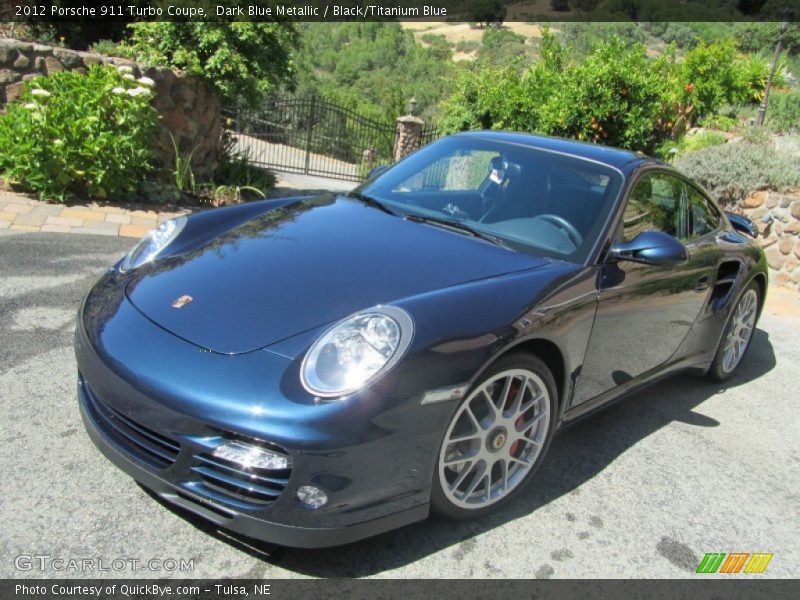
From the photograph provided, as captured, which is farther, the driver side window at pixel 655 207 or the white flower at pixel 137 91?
the white flower at pixel 137 91

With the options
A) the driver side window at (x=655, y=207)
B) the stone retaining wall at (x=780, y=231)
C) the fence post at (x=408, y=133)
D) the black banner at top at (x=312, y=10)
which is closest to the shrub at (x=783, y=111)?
the black banner at top at (x=312, y=10)

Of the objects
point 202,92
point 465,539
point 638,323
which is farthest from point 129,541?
point 202,92

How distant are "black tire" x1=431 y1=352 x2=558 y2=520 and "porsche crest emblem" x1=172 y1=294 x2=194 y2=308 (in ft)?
3.44

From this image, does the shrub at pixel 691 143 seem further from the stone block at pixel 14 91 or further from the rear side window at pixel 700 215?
the stone block at pixel 14 91

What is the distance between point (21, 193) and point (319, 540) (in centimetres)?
620

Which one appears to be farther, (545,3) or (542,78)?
(545,3)

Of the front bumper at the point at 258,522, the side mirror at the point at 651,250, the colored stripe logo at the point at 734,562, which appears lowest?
the colored stripe logo at the point at 734,562

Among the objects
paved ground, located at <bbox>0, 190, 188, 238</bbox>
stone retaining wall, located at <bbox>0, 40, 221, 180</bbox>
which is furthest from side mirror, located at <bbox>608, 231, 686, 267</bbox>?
stone retaining wall, located at <bbox>0, 40, 221, 180</bbox>

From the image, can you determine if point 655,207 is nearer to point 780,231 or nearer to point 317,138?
point 780,231

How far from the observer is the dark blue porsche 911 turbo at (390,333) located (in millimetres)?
2180

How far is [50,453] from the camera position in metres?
2.82

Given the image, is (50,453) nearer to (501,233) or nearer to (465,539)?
(465,539)

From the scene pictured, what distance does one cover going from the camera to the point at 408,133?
15742 millimetres

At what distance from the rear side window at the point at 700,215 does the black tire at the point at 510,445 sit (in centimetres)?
159
